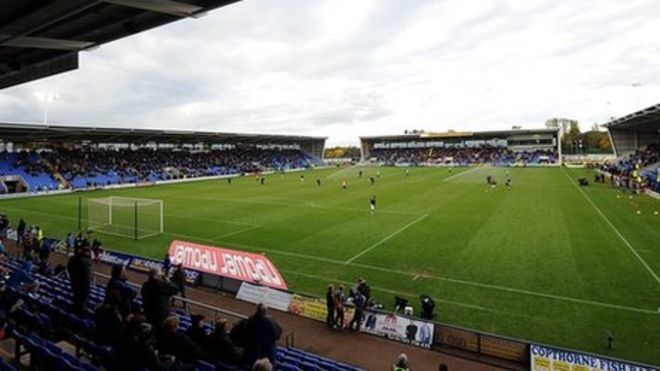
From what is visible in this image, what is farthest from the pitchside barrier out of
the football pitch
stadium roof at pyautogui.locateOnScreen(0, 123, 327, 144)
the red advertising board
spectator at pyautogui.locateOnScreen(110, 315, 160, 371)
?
stadium roof at pyautogui.locateOnScreen(0, 123, 327, 144)

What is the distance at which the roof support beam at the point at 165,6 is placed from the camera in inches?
364

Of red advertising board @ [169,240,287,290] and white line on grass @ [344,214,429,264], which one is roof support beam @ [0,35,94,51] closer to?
red advertising board @ [169,240,287,290]

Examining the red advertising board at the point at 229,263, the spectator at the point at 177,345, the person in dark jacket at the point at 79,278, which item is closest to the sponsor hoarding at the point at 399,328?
the red advertising board at the point at 229,263

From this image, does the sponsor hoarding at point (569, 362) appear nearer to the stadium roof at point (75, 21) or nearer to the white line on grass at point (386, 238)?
the white line on grass at point (386, 238)

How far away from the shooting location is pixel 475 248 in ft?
73.0

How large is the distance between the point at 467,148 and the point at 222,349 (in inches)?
4600

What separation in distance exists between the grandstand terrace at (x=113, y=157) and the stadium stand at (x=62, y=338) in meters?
49.1

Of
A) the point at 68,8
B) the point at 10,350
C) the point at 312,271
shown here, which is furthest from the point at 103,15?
the point at 312,271

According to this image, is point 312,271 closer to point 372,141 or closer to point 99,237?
point 99,237

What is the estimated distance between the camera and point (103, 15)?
425 inches

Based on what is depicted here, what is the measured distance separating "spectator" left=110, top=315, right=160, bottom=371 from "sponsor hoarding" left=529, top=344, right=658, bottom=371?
8.62m

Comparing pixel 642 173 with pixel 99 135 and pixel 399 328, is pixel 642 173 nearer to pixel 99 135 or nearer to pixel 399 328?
pixel 399 328

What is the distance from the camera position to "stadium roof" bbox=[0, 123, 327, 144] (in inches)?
2066

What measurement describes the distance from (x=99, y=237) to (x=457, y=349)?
23.3 m
